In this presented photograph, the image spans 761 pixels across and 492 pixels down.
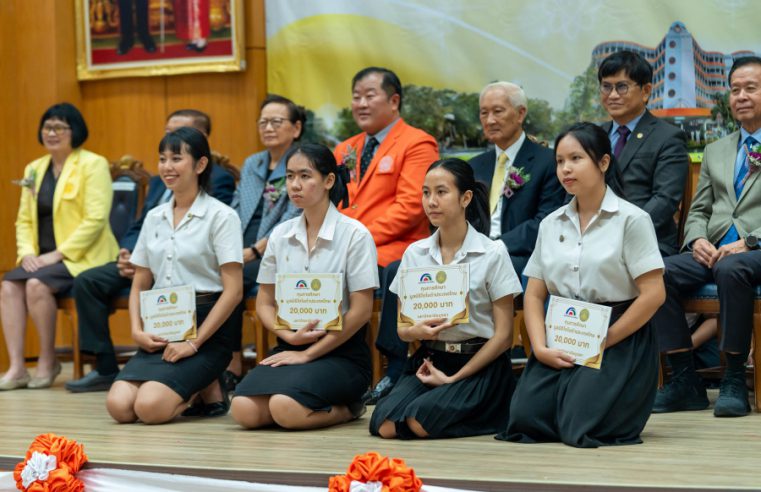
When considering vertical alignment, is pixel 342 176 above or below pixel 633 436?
above

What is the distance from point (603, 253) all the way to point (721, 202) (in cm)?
109

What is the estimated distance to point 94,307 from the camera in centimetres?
503

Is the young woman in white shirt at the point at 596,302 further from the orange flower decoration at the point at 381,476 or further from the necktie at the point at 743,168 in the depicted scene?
the necktie at the point at 743,168

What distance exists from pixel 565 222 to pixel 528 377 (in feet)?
1.70

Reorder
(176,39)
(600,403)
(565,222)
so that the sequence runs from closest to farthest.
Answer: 1. (600,403)
2. (565,222)
3. (176,39)

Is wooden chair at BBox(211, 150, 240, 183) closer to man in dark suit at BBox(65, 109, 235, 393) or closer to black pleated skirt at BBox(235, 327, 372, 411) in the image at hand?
man in dark suit at BBox(65, 109, 235, 393)

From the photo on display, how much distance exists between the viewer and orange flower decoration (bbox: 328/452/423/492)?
8.83ft

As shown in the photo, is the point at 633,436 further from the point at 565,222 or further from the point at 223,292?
the point at 223,292

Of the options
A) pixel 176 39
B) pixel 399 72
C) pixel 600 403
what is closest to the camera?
pixel 600 403

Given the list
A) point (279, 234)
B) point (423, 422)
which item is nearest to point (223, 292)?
point (279, 234)

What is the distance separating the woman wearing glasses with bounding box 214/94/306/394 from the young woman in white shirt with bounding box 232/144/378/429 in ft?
2.96

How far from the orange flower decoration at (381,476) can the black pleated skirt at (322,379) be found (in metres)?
0.93

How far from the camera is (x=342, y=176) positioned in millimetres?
4062

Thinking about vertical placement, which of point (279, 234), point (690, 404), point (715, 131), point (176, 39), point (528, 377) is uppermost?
point (176, 39)
